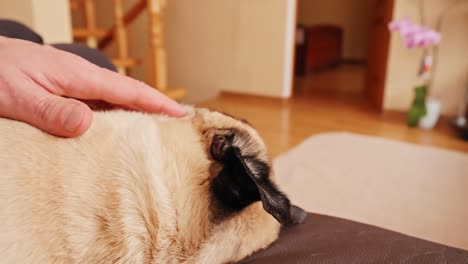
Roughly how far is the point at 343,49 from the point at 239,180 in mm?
8294

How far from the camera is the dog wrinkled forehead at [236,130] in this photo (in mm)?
708

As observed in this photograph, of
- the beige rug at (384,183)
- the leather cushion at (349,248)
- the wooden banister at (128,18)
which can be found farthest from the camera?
the wooden banister at (128,18)

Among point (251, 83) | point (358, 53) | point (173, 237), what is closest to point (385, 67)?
point (251, 83)

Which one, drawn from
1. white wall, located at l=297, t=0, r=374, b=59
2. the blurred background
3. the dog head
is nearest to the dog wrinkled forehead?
the dog head

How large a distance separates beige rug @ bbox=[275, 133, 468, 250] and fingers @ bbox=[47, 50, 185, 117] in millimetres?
1037

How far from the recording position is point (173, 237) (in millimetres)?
628

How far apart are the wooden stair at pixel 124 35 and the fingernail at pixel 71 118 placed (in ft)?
9.43

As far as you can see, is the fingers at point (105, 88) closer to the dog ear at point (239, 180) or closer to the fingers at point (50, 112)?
the fingers at point (50, 112)

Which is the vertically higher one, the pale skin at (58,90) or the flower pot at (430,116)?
the pale skin at (58,90)

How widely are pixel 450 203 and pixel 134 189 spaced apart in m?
1.65

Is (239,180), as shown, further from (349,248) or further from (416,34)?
(416,34)

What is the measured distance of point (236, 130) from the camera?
0.74 m

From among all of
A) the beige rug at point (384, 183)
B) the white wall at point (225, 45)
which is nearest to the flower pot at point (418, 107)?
the beige rug at point (384, 183)

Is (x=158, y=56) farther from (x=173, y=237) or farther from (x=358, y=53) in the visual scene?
(x=358, y=53)
